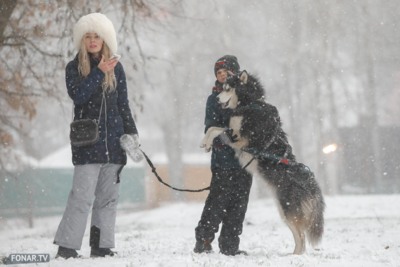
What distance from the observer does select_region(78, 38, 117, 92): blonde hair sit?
16.9 feet

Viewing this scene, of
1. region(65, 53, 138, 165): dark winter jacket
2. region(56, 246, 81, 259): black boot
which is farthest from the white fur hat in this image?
region(56, 246, 81, 259): black boot

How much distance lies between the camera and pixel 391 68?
96.9 feet

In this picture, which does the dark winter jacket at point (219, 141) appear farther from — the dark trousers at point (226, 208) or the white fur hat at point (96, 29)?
the white fur hat at point (96, 29)

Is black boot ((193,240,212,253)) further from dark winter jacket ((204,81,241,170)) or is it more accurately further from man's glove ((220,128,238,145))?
man's glove ((220,128,238,145))

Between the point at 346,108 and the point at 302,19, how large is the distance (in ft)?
23.7

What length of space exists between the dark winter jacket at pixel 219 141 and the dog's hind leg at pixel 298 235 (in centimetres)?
84

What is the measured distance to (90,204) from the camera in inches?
202

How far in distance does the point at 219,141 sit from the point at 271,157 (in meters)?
0.60

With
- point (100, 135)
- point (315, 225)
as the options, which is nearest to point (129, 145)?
point (100, 135)

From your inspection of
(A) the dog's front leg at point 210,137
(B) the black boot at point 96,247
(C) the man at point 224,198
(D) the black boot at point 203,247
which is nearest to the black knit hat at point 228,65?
(C) the man at point 224,198

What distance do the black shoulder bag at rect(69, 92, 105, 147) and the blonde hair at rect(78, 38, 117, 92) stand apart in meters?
0.43

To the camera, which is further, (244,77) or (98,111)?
(244,77)

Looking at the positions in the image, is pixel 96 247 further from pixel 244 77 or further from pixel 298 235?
pixel 244 77

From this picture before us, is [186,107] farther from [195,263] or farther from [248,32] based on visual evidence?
[195,263]
